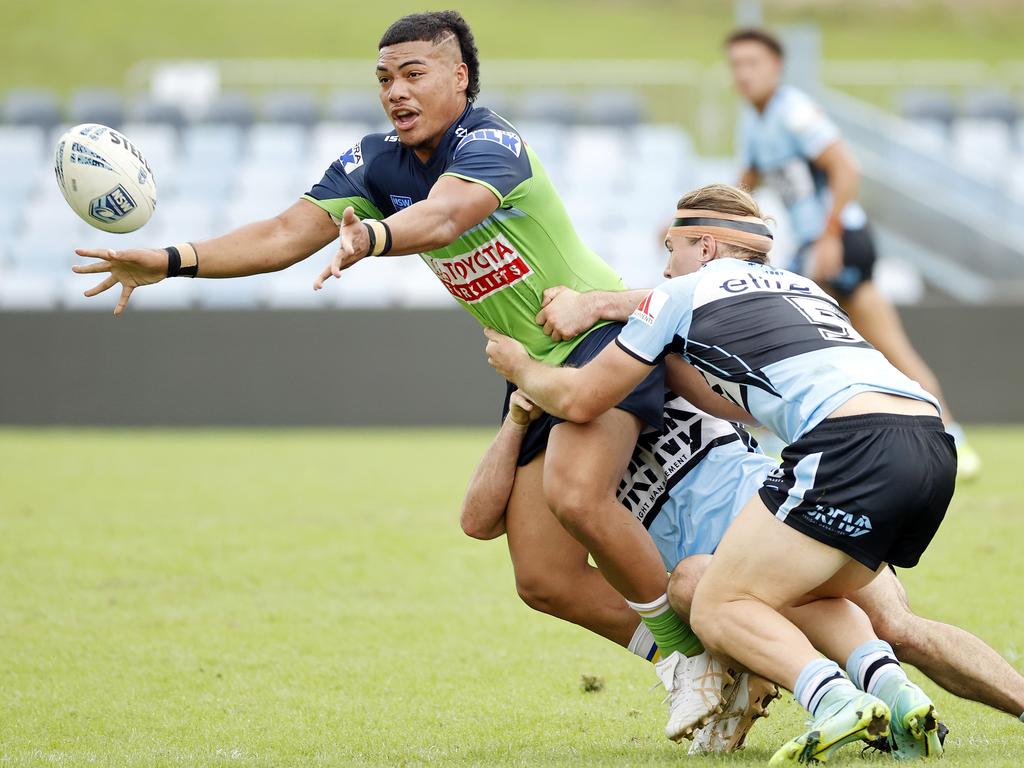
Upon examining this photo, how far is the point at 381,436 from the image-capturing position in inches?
534

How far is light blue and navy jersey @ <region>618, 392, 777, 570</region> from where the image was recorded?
4836 millimetres

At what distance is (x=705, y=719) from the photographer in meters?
4.28

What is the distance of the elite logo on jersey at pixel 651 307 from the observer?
418 cm

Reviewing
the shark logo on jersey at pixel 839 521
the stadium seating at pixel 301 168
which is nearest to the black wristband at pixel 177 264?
the shark logo on jersey at pixel 839 521

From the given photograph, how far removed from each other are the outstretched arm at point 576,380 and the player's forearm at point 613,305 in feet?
1.20

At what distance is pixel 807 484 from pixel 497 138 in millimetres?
1583

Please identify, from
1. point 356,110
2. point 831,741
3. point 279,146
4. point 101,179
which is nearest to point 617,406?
point 831,741

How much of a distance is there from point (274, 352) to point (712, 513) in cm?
969

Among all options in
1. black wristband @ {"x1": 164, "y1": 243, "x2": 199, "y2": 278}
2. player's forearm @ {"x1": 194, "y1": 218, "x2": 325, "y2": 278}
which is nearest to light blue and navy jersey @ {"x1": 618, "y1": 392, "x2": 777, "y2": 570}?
player's forearm @ {"x1": 194, "y1": 218, "x2": 325, "y2": 278}

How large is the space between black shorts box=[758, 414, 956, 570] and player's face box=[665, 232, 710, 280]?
870 millimetres

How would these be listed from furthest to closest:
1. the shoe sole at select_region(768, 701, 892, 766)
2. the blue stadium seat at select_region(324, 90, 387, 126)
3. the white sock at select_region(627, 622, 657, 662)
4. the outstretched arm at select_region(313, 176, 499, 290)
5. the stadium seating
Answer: the blue stadium seat at select_region(324, 90, 387, 126) → the stadium seating → the white sock at select_region(627, 622, 657, 662) → the outstretched arm at select_region(313, 176, 499, 290) → the shoe sole at select_region(768, 701, 892, 766)

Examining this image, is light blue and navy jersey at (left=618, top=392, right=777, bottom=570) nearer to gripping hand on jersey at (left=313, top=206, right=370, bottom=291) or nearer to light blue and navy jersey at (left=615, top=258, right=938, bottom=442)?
light blue and navy jersey at (left=615, top=258, right=938, bottom=442)

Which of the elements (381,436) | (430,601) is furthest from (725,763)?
(381,436)

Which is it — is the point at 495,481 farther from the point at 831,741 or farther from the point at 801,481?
the point at 831,741
